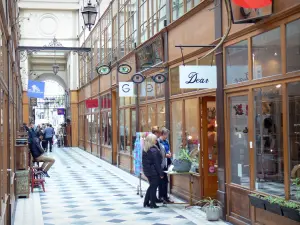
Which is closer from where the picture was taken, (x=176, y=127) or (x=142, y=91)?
(x=176, y=127)

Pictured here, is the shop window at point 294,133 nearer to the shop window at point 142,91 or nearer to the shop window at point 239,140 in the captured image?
the shop window at point 239,140

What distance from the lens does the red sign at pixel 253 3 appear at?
6254 mm

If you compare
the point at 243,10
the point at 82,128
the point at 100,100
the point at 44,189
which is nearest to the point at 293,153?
the point at 243,10

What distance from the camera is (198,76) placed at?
8602 millimetres

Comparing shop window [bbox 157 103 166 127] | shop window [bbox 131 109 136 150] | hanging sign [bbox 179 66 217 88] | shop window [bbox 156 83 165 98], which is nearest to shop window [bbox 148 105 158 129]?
shop window [bbox 157 103 166 127]

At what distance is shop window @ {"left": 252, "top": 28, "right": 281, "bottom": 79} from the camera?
6828 mm

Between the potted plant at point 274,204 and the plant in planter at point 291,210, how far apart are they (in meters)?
0.10

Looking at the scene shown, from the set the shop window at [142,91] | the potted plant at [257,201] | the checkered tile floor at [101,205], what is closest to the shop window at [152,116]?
the shop window at [142,91]

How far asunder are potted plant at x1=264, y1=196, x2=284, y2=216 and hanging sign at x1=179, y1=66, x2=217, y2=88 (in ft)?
8.38

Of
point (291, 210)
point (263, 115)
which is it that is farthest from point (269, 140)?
point (291, 210)

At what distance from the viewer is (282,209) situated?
618 centimetres

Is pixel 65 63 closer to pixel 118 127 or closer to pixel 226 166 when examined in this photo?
pixel 118 127

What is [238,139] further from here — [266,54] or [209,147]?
[209,147]

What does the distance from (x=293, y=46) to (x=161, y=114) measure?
21.0 feet
